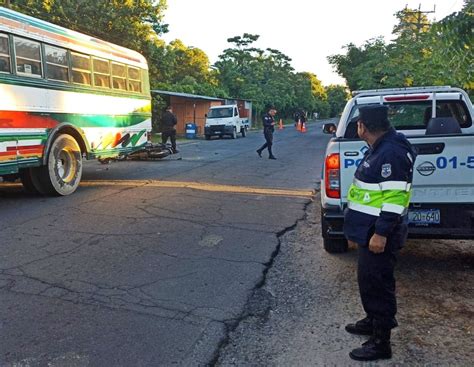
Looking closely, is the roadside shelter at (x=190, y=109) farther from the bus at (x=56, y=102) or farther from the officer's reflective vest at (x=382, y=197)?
the officer's reflective vest at (x=382, y=197)

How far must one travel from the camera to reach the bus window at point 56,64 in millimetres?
8750

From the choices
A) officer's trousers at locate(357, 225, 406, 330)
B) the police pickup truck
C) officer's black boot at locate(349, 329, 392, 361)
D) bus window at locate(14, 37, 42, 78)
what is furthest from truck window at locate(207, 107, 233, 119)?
Result: officer's black boot at locate(349, 329, 392, 361)

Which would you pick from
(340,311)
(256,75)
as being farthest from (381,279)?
(256,75)

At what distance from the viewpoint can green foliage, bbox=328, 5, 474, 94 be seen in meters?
4.50

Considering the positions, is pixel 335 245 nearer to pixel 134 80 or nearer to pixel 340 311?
pixel 340 311

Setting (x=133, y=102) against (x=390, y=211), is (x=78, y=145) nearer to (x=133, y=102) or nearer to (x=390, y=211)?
(x=133, y=102)

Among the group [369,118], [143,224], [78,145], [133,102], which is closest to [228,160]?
[133,102]

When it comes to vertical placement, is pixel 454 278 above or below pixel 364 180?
below

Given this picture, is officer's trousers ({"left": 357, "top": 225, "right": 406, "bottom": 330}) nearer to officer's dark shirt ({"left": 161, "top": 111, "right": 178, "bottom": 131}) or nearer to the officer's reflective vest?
the officer's reflective vest

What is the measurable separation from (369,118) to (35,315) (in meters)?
3.04

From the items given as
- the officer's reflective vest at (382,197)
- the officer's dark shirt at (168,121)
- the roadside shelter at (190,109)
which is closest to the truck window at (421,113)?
the officer's reflective vest at (382,197)

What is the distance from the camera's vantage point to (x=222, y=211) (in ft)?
26.0

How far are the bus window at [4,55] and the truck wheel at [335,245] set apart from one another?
575cm

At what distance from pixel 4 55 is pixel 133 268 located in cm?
475
